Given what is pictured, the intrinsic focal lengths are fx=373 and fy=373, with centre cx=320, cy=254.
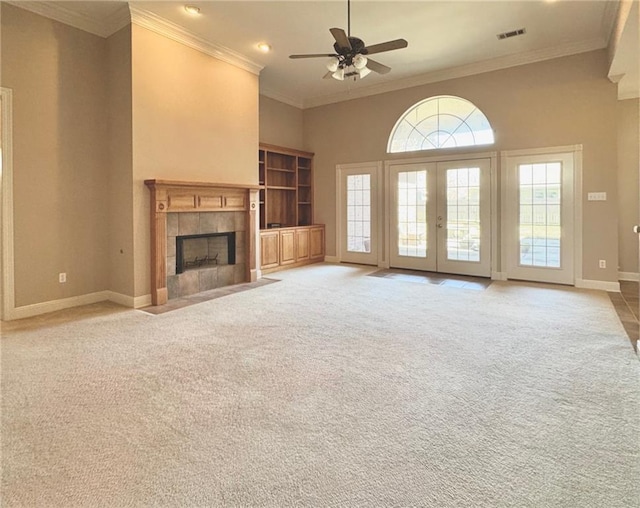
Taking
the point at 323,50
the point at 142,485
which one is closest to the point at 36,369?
the point at 142,485

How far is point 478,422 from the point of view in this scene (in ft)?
7.14

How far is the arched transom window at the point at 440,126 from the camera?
22.1 feet

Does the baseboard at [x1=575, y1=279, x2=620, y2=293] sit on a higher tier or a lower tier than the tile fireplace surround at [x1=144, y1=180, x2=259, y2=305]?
lower

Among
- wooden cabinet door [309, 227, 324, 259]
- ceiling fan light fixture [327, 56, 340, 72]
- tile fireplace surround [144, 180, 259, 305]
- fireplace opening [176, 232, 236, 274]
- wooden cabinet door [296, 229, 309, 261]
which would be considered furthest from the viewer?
wooden cabinet door [309, 227, 324, 259]

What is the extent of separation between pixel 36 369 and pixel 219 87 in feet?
15.3

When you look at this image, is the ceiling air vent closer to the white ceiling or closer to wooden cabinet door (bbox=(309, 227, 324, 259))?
the white ceiling

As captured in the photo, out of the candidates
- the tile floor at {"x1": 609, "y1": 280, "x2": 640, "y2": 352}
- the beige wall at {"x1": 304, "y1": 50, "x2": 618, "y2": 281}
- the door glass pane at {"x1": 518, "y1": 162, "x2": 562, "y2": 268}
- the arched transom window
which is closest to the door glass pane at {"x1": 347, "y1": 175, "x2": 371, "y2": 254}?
the arched transom window

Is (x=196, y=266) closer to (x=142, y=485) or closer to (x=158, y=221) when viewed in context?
(x=158, y=221)

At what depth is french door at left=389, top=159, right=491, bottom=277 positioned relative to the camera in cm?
671

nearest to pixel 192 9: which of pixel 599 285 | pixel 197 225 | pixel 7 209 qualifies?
pixel 197 225

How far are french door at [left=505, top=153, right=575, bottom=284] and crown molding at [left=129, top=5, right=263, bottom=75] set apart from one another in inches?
188

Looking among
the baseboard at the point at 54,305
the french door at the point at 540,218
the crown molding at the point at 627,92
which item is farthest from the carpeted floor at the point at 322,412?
the crown molding at the point at 627,92

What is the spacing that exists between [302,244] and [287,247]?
0.52 m

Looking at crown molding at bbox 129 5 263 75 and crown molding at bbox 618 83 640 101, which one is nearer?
crown molding at bbox 129 5 263 75
